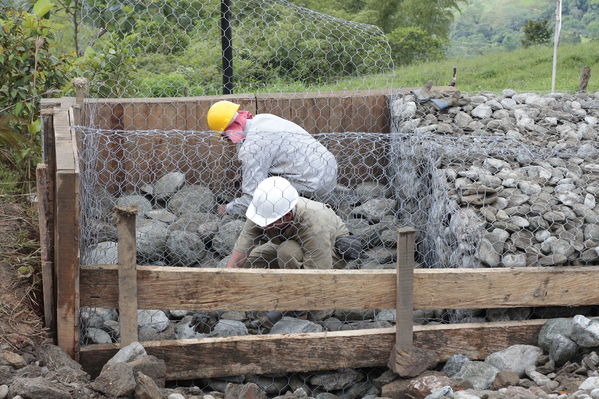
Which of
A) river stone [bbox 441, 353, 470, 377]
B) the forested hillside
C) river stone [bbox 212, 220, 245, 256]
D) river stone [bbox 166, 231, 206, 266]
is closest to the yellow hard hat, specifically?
river stone [bbox 212, 220, 245, 256]

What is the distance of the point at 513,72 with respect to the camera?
1518cm

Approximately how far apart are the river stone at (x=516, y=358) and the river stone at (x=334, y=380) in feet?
2.78

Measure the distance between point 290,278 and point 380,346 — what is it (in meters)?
0.72

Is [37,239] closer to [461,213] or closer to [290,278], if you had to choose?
[290,278]

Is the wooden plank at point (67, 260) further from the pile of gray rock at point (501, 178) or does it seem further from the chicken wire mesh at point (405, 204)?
the pile of gray rock at point (501, 178)

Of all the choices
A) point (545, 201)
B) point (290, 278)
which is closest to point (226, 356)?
point (290, 278)

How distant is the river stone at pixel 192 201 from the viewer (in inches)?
270

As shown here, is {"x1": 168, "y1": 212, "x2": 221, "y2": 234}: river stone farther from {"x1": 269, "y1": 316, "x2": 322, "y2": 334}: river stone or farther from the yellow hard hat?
{"x1": 269, "y1": 316, "x2": 322, "y2": 334}: river stone

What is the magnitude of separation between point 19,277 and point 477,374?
2769mm

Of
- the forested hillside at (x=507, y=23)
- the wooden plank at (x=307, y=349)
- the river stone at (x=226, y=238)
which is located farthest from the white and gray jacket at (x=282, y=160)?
the forested hillside at (x=507, y=23)

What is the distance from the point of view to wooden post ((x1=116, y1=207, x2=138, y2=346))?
4406 millimetres

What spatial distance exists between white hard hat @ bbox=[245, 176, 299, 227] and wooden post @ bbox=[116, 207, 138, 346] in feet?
3.22

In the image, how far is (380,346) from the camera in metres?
4.84

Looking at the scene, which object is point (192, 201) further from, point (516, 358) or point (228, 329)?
point (516, 358)
